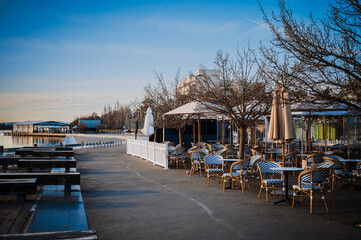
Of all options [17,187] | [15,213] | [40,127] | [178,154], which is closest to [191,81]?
[178,154]

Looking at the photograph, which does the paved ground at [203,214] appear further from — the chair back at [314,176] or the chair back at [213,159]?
the chair back at [213,159]

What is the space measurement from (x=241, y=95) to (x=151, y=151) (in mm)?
7019

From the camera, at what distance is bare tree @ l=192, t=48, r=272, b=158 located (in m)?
11.2

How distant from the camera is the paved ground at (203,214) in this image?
17.3 feet

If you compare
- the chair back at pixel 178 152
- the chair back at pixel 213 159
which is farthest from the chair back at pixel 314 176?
the chair back at pixel 178 152

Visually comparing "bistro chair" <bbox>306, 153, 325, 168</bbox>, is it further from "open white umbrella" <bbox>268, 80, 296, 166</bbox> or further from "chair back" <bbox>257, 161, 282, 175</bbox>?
"chair back" <bbox>257, 161, 282, 175</bbox>

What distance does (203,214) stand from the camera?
6.49 m

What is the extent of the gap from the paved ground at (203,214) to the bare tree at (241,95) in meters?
2.81

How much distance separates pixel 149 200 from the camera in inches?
309

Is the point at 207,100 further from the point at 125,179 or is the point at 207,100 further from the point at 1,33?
the point at 1,33

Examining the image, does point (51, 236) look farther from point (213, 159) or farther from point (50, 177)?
point (213, 159)

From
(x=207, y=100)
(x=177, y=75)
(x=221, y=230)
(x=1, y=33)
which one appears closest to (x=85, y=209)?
(x=221, y=230)

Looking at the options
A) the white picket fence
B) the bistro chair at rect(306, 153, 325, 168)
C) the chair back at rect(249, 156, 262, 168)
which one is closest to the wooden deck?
the chair back at rect(249, 156, 262, 168)

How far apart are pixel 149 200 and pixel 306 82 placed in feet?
14.6
